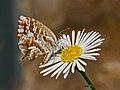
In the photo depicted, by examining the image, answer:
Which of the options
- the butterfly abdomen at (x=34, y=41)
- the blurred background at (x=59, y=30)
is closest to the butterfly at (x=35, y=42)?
the butterfly abdomen at (x=34, y=41)

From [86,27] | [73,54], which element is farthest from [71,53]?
[86,27]

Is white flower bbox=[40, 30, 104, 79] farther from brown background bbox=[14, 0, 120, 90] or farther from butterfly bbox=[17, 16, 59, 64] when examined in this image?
brown background bbox=[14, 0, 120, 90]

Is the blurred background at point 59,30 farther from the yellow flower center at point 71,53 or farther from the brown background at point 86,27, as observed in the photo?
the yellow flower center at point 71,53

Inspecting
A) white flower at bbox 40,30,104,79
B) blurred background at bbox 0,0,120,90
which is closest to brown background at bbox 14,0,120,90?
blurred background at bbox 0,0,120,90

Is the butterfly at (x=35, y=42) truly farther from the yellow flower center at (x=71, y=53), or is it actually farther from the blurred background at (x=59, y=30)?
the blurred background at (x=59, y=30)

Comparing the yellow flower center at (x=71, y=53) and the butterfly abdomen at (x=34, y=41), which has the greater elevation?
the butterfly abdomen at (x=34, y=41)

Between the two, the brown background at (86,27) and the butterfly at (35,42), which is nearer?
the butterfly at (35,42)

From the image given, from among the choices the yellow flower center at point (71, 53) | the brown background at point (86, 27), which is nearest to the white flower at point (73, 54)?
the yellow flower center at point (71, 53)
